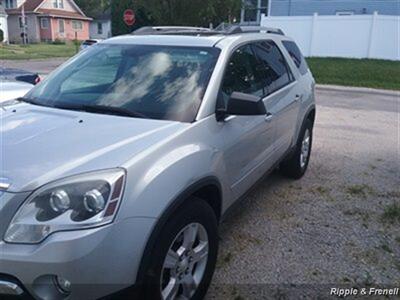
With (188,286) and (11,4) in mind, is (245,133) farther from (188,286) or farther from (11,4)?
(11,4)

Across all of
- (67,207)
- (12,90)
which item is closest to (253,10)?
(12,90)

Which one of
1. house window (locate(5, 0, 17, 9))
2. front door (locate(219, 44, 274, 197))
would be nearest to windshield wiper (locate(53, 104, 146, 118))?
front door (locate(219, 44, 274, 197))

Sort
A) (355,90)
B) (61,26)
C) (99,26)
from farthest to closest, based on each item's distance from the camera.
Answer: (99,26)
(61,26)
(355,90)

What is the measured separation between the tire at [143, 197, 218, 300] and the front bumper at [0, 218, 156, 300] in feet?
0.66

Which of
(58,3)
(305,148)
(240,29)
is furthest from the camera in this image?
(58,3)

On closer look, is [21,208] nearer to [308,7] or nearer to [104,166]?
[104,166]

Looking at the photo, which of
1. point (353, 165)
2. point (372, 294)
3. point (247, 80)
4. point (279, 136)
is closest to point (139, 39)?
point (247, 80)

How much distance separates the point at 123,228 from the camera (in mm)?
2158

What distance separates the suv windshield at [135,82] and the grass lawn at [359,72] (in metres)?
13.9

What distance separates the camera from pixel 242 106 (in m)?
3.06

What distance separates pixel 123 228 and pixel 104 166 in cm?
33

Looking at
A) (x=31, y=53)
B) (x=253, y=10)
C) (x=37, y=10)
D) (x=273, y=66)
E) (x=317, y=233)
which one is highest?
(x=273, y=66)

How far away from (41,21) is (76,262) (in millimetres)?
61726

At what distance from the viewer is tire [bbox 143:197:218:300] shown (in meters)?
2.35
